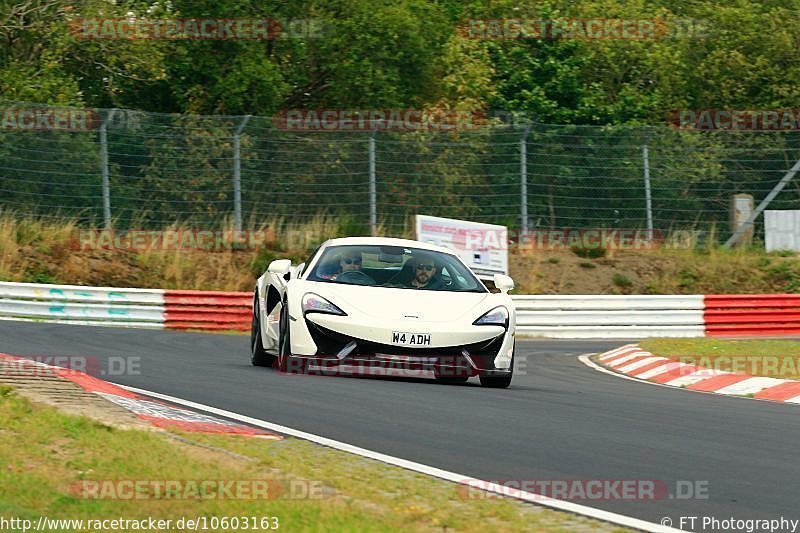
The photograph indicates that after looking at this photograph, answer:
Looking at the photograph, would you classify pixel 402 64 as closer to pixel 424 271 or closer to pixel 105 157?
pixel 105 157

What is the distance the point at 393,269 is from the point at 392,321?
4.13 feet

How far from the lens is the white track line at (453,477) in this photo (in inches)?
237

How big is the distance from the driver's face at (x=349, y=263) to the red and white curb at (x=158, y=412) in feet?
9.51

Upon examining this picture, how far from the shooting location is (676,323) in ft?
79.7

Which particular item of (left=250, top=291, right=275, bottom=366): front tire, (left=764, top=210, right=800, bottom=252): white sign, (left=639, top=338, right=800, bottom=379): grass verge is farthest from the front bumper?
(left=764, top=210, right=800, bottom=252): white sign

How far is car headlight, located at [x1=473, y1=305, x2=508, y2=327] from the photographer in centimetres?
1167

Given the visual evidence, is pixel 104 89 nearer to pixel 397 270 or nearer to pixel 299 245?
pixel 299 245

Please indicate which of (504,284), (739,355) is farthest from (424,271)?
(739,355)

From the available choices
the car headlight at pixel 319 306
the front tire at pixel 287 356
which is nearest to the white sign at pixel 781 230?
the front tire at pixel 287 356

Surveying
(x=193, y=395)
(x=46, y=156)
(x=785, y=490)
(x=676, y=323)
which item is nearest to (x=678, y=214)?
(x=676, y=323)

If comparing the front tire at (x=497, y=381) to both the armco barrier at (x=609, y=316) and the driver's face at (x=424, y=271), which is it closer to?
the driver's face at (x=424, y=271)

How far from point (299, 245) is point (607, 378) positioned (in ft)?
38.5

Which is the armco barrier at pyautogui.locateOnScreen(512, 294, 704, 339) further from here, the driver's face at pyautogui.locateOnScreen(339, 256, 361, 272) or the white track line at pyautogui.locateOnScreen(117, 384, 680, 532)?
the white track line at pyautogui.locateOnScreen(117, 384, 680, 532)

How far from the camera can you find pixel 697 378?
1441 centimetres
